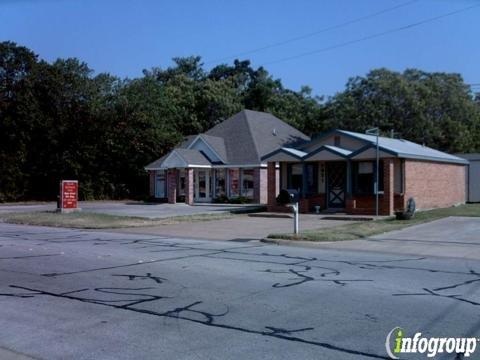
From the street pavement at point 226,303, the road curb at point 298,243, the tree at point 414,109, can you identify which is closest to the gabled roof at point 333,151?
the road curb at point 298,243

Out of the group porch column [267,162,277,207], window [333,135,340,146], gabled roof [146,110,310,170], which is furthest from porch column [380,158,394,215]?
gabled roof [146,110,310,170]

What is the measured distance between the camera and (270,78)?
6731 centimetres

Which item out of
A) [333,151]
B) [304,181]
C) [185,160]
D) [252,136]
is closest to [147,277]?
[333,151]

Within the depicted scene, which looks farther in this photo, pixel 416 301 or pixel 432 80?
pixel 432 80

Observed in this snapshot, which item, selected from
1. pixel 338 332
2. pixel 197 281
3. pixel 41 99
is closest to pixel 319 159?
pixel 197 281

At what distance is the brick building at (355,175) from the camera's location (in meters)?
28.1

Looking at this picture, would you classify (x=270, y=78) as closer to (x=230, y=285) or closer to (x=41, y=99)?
(x=41, y=99)

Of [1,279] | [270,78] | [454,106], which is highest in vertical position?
[270,78]

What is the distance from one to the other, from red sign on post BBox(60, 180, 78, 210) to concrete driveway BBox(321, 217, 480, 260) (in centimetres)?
1828

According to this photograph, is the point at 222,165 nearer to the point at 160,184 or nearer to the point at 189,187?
the point at 189,187

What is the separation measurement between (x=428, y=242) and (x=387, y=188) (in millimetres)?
10548

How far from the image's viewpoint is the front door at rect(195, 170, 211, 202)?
136 ft

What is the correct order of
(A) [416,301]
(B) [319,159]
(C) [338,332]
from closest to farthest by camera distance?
1. (C) [338,332]
2. (A) [416,301]
3. (B) [319,159]

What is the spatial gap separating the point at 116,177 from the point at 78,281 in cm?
3989
